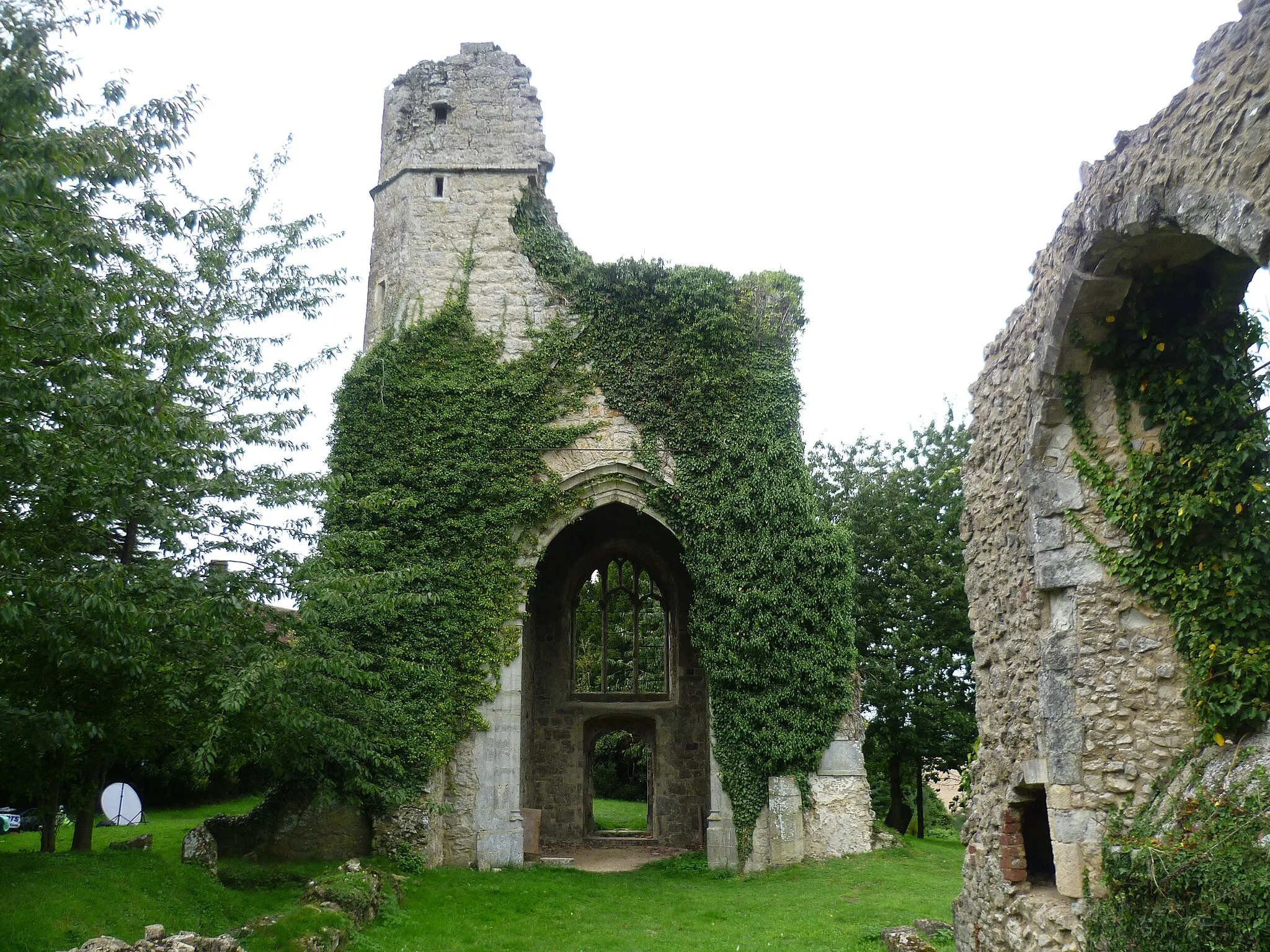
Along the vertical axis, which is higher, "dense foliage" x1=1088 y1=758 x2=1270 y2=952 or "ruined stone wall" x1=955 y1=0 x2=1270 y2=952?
"ruined stone wall" x1=955 y1=0 x2=1270 y2=952

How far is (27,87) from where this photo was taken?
200 inches

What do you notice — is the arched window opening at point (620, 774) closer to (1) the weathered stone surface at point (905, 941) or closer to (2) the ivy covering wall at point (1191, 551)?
(1) the weathered stone surface at point (905, 941)

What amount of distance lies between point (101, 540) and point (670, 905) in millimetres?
7026

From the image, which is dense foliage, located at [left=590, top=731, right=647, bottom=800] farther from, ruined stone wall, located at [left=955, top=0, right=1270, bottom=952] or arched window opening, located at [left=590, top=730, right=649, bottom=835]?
ruined stone wall, located at [left=955, top=0, right=1270, bottom=952]

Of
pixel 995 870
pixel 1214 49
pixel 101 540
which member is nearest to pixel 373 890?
pixel 101 540

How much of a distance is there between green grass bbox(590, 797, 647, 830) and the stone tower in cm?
233

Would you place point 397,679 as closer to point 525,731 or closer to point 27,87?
point 525,731

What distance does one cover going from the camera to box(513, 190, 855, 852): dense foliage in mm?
12867

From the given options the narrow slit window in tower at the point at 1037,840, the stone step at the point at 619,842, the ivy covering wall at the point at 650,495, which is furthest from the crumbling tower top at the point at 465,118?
the narrow slit window in tower at the point at 1037,840

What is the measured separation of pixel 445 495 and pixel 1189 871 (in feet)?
33.6

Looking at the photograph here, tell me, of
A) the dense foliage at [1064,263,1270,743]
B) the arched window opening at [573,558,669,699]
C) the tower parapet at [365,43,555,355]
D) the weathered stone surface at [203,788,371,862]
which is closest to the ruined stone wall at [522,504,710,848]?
the weathered stone surface at [203,788,371,862]

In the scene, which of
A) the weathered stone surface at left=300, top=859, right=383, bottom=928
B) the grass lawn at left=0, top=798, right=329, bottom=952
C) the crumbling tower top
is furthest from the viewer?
the crumbling tower top

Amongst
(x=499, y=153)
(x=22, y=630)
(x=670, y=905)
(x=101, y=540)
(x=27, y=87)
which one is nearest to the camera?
(x=27, y=87)

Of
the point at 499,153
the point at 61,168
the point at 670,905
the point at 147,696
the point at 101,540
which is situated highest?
the point at 499,153
